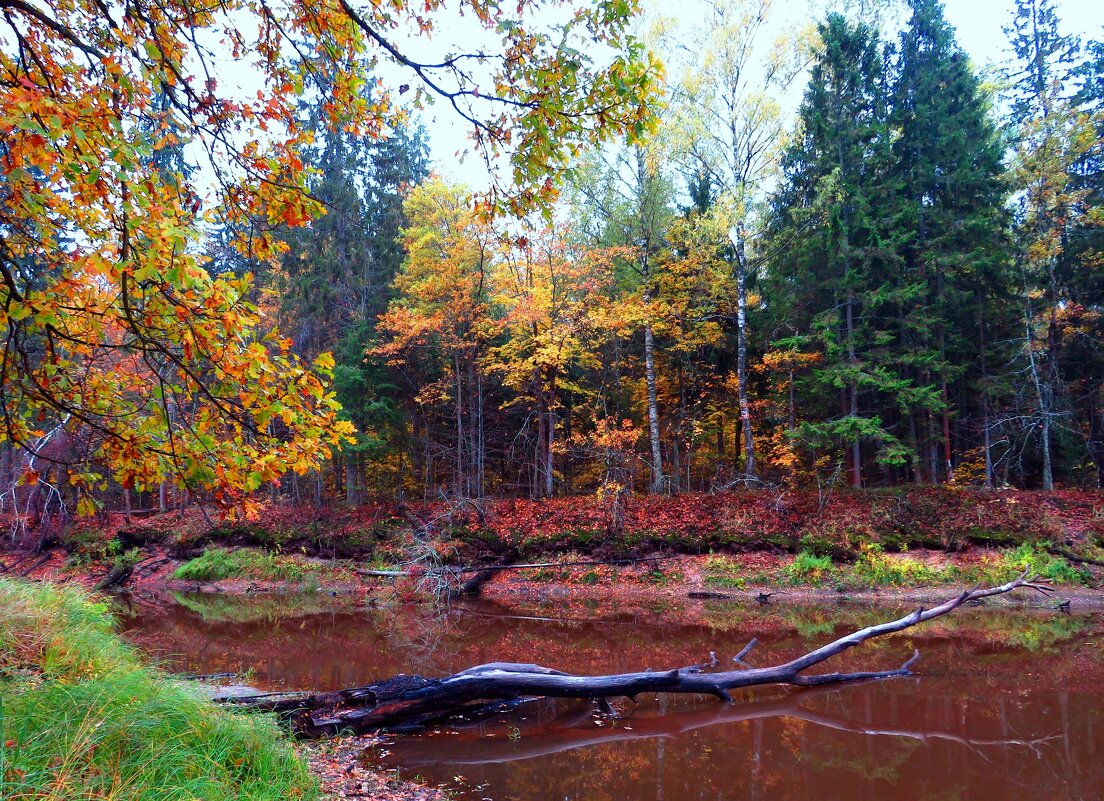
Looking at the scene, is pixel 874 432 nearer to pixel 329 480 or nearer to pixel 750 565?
pixel 750 565

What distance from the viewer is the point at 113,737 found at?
10.7ft

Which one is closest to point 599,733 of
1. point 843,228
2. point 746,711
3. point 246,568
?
point 746,711

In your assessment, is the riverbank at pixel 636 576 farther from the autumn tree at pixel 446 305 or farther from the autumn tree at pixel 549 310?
the autumn tree at pixel 549 310

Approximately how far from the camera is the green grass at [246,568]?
1842 cm

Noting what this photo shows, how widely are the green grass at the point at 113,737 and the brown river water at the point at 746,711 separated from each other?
182 cm

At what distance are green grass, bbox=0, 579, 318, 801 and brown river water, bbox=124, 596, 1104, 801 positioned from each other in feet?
5.96

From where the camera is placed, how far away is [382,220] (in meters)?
24.3

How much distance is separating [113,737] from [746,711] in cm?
608

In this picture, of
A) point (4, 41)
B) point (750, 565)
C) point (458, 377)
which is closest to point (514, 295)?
point (458, 377)

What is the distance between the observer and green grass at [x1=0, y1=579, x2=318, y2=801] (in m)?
2.80

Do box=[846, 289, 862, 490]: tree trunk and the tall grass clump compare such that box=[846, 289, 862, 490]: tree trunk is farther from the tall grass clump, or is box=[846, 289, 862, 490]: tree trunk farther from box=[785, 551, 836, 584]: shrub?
the tall grass clump

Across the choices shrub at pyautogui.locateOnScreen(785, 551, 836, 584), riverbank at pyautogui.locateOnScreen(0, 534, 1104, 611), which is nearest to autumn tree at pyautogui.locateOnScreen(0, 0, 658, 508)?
riverbank at pyautogui.locateOnScreen(0, 534, 1104, 611)

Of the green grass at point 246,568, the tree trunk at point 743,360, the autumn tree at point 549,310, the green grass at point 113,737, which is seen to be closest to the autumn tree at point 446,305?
the autumn tree at point 549,310

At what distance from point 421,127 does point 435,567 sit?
20.4m
